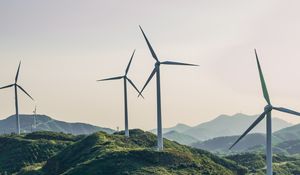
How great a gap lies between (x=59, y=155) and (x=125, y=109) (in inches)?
1266

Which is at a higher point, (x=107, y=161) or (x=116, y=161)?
(x=116, y=161)

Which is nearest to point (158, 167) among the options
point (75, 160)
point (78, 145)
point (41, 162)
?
point (75, 160)

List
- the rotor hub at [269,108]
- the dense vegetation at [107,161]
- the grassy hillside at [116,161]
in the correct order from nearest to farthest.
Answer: the rotor hub at [269,108], the grassy hillside at [116,161], the dense vegetation at [107,161]

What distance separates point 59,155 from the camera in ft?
577

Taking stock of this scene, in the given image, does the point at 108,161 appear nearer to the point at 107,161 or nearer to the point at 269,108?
the point at 107,161

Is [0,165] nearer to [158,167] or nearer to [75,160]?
[75,160]

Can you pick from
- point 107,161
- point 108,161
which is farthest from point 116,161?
point 107,161

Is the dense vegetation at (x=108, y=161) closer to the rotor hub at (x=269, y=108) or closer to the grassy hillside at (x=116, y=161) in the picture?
the grassy hillside at (x=116, y=161)

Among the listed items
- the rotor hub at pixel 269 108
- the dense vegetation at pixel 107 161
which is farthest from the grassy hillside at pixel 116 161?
the rotor hub at pixel 269 108

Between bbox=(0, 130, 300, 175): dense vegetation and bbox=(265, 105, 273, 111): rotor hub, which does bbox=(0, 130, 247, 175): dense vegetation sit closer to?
bbox=(0, 130, 300, 175): dense vegetation

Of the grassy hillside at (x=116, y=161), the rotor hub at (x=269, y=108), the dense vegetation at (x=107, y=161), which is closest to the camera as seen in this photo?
the rotor hub at (x=269, y=108)

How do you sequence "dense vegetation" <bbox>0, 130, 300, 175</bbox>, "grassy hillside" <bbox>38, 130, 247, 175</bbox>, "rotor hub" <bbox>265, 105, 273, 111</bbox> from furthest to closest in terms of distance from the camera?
"dense vegetation" <bbox>0, 130, 300, 175</bbox> < "grassy hillside" <bbox>38, 130, 247, 175</bbox> < "rotor hub" <bbox>265, 105, 273, 111</bbox>

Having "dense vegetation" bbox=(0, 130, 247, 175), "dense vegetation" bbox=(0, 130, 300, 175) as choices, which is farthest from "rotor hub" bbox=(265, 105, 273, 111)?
"dense vegetation" bbox=(0, 130, 247, 175)

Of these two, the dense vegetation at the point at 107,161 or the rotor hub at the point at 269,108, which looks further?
the dense vegetation at the point at 107,161
